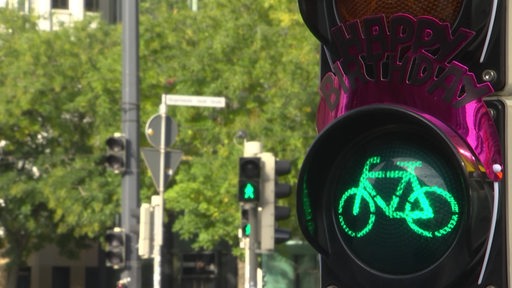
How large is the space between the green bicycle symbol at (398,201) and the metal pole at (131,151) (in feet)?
61.6

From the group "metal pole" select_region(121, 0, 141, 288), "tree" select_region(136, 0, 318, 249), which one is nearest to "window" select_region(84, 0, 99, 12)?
"tree" select_region(136, 0, 318, 249)

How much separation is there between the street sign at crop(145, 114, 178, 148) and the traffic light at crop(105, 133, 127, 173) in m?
0.82

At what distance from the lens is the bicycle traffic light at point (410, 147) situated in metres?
2.76

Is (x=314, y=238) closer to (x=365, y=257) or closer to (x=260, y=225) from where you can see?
(x=365, y=257)

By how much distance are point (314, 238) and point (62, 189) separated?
107 ft

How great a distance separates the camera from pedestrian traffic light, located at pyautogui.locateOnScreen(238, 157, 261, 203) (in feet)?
56.5

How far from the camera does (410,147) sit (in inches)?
117

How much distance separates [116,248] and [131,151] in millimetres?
1453

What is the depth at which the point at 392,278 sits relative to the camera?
9.58 feet

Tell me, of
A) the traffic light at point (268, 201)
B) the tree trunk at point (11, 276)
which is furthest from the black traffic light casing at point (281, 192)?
the tree trunk at point (11, 276)

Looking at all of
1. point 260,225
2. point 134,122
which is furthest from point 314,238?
point 134,122

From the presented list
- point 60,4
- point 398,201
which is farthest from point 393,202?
point 60,4

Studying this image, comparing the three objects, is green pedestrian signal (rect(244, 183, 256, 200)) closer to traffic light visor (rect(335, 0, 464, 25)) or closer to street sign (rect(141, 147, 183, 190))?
street sign (rect(141, 147, 183, 190))

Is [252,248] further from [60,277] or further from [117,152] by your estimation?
[60,277]
